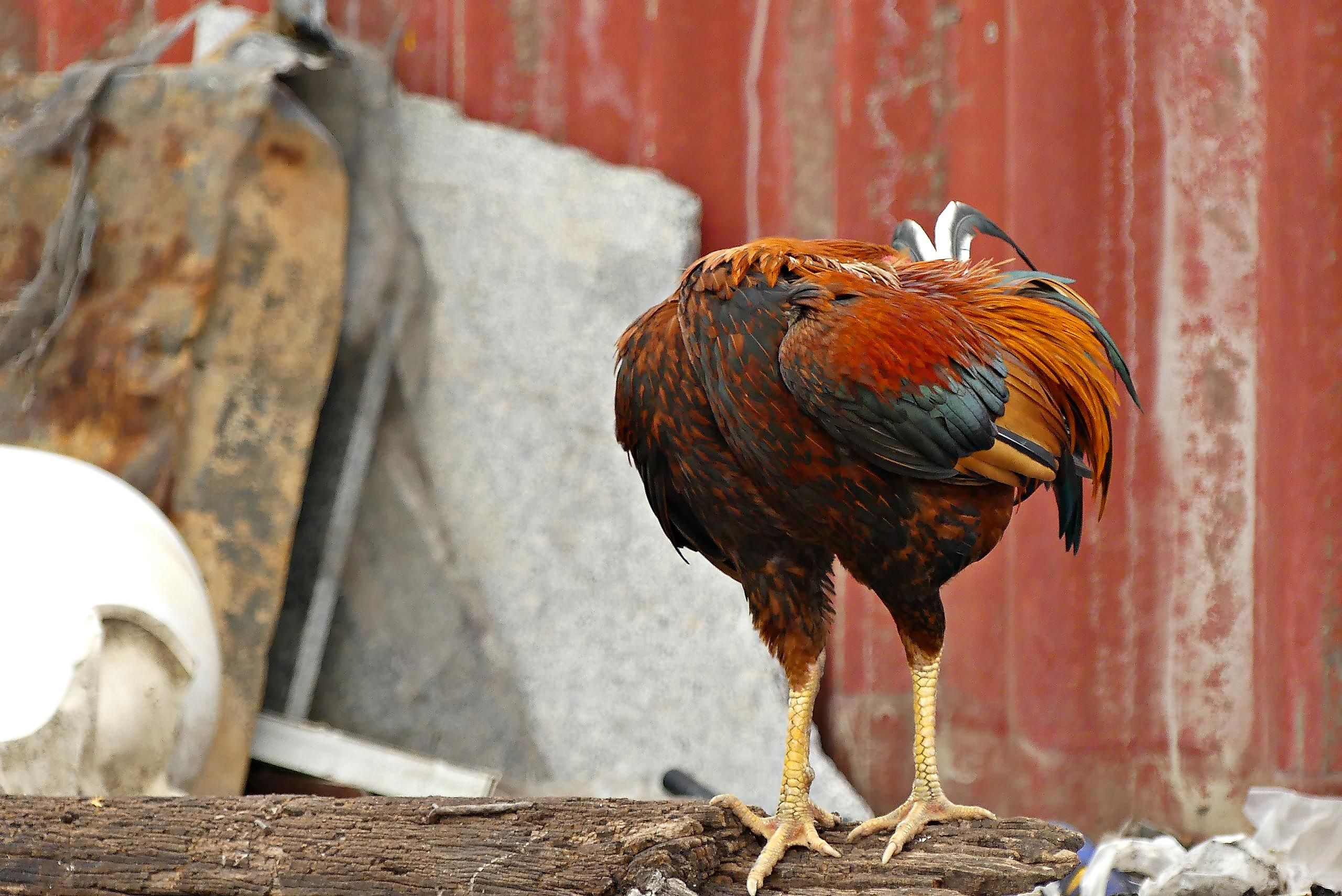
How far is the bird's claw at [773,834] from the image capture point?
6.89 feet

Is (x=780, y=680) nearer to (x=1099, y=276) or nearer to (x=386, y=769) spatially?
(x=386, y=769)

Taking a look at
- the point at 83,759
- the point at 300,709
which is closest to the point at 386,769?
the point at 300,709

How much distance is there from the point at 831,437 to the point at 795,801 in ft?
2.06

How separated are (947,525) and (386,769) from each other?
213 cm

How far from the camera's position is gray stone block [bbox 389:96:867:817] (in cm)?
379

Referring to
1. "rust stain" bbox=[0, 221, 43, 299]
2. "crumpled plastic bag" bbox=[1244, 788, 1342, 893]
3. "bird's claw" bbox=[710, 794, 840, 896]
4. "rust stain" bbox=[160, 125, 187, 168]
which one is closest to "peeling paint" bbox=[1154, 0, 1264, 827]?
"crumpled plastic bag" bbox=[1244, 788, 1342, 893]

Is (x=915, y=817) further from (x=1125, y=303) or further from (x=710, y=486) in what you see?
(x=1125, y=303)

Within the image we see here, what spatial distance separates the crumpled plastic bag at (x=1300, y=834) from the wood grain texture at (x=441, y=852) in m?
0.69

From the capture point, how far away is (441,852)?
205 centimetres

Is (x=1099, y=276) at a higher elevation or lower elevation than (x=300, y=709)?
higher

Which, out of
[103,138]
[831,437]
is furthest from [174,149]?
[831,437]

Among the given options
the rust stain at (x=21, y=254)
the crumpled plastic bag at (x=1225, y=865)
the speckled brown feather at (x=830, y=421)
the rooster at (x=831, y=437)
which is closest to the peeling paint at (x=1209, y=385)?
the crumpled plastic bag at (x=1225, y=865)

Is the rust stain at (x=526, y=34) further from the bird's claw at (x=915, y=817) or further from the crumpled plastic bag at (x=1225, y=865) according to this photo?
the crumpled plastic bag at (x=1225, y=865)

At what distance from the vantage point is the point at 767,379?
1984 millimetres
